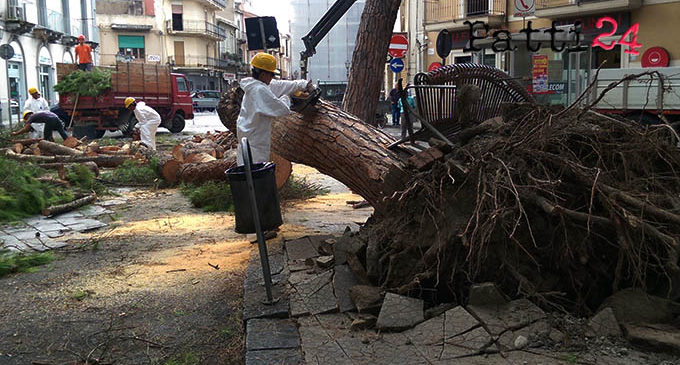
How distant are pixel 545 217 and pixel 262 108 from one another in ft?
11.1

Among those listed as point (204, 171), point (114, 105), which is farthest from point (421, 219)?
point (114, 105)

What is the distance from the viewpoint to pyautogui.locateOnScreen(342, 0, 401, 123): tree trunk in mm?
9125

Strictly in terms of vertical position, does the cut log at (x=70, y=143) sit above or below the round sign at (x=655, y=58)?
below

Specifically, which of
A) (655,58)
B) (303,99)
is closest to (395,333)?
(303,99)

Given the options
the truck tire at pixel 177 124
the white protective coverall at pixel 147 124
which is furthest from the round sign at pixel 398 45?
the truck tire at pixel 177 124

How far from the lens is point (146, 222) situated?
24.4ft

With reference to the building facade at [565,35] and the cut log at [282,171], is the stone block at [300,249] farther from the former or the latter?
the building facade at [565,35]

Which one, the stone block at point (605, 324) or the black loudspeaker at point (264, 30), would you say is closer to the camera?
the stone block at point (605, 324)

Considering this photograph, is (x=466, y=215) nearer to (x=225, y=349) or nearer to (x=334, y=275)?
(x=334, y=275)

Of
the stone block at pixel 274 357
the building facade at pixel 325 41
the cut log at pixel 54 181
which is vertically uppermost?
the building facade at pixel 325 41

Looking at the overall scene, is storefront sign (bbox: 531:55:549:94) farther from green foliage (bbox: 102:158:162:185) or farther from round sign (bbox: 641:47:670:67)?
round sign (bbox: 641:47:670:67)

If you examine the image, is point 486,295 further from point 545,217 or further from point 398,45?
point 398,45

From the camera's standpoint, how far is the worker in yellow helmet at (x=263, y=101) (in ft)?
20.4

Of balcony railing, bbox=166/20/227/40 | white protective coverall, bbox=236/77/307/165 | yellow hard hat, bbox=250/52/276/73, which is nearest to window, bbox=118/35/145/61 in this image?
balcony railing, bbox=166/20/227/40
